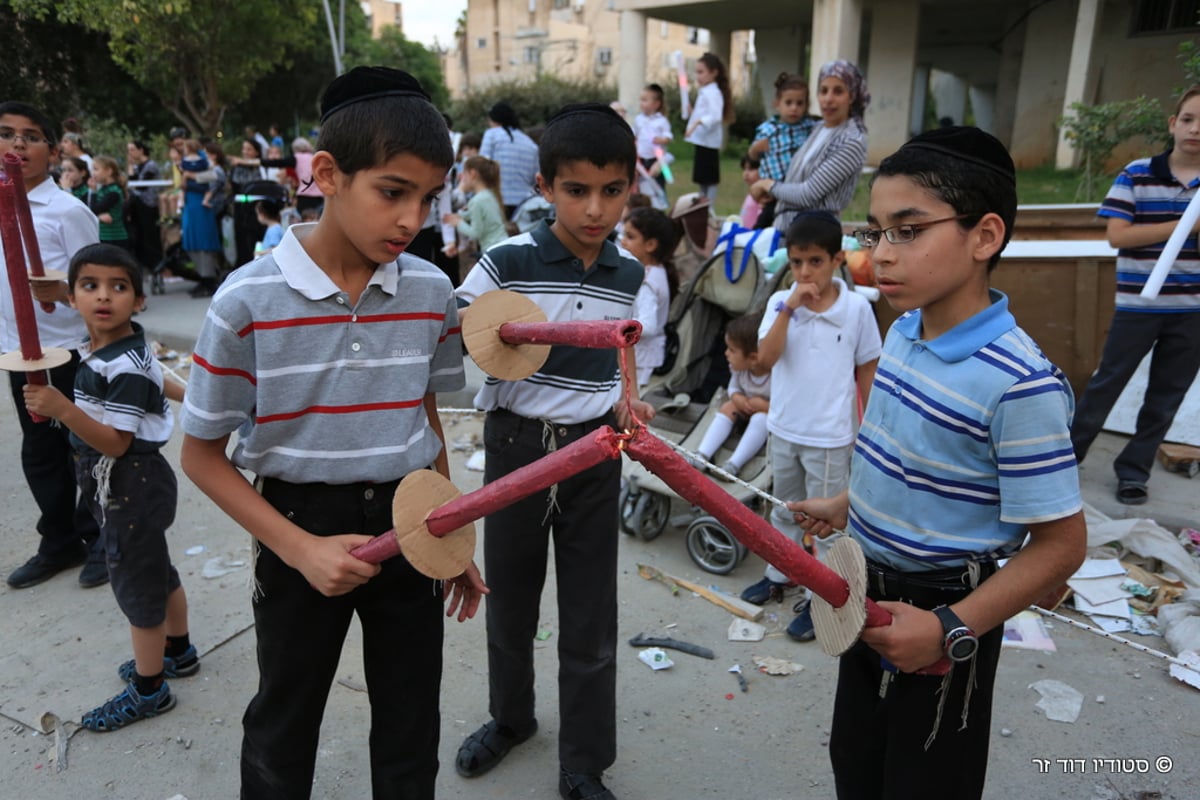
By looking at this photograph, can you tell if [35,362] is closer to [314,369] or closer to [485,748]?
[314,369]

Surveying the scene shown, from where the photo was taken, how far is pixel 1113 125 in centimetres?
792

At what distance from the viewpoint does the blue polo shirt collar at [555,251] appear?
7.66ft

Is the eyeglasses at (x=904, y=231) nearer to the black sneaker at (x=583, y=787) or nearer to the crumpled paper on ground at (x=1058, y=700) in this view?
the black sneaker at (x=583, y=787)

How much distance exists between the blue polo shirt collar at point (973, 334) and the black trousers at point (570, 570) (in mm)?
1067

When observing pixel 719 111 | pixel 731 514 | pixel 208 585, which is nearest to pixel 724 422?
pixel 208 585

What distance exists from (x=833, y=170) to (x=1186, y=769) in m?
3.20

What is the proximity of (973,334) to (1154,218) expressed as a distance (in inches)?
123

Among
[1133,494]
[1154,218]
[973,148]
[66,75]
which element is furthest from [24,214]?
[66,75]

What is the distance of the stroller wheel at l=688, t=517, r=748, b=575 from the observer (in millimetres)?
3893

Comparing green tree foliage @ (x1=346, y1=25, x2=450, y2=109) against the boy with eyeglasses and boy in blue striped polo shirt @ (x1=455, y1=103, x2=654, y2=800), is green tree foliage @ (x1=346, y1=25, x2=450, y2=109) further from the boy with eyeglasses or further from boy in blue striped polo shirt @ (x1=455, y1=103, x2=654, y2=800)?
boy in blue striped polo shirt @ (x1=455, y1=103, x2=654, y2=800)

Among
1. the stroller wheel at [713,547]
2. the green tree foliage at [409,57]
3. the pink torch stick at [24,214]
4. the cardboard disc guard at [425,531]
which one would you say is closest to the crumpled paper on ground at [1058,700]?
the stroller wheel at [713,547]

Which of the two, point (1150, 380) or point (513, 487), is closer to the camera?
point (513, 487)

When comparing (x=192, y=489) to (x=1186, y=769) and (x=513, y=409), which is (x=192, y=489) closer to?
(x=513, y=409)

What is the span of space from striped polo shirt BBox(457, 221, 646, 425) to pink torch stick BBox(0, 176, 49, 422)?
4.19ft
